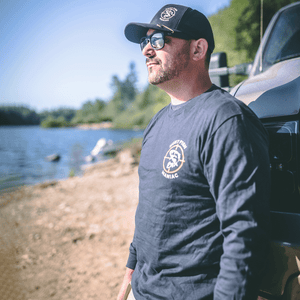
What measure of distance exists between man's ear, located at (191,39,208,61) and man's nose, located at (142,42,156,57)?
0.25 meters

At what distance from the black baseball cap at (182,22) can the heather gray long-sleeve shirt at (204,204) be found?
38 cm

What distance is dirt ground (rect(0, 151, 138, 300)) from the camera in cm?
302

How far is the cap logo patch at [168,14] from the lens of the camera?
141 centimetres

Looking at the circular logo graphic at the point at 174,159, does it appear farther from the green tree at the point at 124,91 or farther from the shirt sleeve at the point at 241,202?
the green tree at the point at 124,91

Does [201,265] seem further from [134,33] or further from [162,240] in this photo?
[134,33]

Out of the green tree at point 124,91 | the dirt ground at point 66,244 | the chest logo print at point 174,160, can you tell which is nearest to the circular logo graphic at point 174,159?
the chest logo print at point 174,160

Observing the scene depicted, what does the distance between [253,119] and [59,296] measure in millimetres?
3080

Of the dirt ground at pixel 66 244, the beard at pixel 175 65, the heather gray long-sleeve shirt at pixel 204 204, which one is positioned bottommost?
the dirt ground at pixel 66 244

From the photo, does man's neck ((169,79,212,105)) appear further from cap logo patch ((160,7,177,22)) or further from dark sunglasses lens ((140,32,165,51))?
cap logo patch ((160,7,177,22))

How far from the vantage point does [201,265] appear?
3.69ft

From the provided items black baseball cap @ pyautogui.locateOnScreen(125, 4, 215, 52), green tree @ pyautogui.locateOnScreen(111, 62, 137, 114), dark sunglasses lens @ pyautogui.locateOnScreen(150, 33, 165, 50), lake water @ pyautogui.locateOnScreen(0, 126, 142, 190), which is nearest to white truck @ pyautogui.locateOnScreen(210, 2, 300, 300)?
black baseball cap @ pyautogui.locateOnScreen(125, 4, 215, 52)

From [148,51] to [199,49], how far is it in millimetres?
325

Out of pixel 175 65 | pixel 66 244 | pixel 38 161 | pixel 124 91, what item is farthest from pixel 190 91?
pixel 124 91

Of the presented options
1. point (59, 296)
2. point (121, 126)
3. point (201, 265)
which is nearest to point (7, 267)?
point (59, 296)
